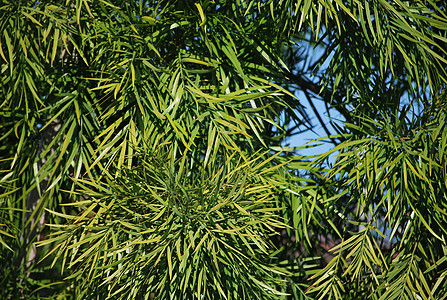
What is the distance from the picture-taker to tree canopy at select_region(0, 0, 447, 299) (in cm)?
87

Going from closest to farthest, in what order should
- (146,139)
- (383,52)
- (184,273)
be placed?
(184,273), (146,139), (383,52)

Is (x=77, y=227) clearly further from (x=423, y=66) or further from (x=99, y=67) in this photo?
(x=423, y=66)

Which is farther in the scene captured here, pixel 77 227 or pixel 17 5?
pixel 17 5

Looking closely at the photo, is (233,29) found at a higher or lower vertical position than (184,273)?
higher

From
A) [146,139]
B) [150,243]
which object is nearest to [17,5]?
[146,139]

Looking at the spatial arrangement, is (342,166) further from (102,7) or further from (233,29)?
(102,7)

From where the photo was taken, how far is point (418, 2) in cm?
104

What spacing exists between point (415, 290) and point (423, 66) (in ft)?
1.68

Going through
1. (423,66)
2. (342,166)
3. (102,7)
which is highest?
(102,7)

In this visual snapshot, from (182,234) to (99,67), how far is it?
487 mm

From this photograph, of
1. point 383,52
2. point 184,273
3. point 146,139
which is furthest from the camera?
point 383,52

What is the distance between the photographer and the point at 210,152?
1.04 metres

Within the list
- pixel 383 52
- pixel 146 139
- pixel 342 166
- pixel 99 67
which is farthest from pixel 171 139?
pixel 383 52

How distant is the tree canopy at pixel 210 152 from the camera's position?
2.86ft
